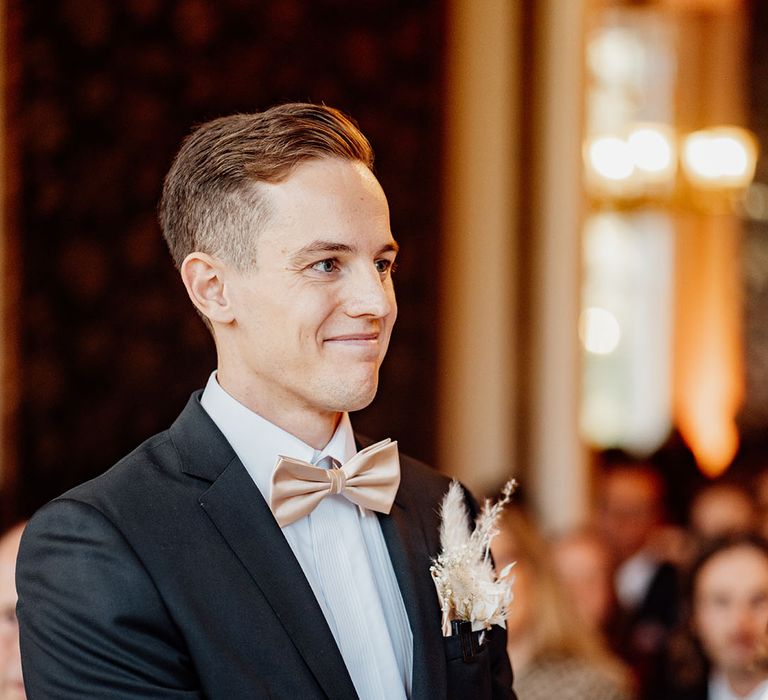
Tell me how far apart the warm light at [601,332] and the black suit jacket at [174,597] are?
30.2ft

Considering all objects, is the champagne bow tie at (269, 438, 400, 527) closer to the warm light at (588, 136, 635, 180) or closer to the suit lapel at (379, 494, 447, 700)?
the suit lapel at (379, 494, 447, 700)

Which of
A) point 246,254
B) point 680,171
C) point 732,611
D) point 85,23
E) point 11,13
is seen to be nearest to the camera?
point 246,254

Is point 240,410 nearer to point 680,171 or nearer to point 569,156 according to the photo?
point 569,156

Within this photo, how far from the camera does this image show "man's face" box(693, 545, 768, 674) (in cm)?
385

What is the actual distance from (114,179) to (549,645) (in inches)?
110

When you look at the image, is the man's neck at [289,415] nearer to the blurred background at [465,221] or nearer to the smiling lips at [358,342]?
the smiling lips at [358,342]

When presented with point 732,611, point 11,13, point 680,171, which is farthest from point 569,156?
point 732,611

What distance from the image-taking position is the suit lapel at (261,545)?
176 centimetres

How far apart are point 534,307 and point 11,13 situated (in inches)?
149

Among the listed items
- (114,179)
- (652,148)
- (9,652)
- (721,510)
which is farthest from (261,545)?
(652,148)

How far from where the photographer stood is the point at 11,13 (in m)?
5.03

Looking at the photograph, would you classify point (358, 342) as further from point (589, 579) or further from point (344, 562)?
point (589, 579)

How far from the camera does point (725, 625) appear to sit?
389cm

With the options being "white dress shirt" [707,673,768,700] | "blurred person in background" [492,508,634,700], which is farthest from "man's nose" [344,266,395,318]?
"white dress shirt" [707,673,768,700]
